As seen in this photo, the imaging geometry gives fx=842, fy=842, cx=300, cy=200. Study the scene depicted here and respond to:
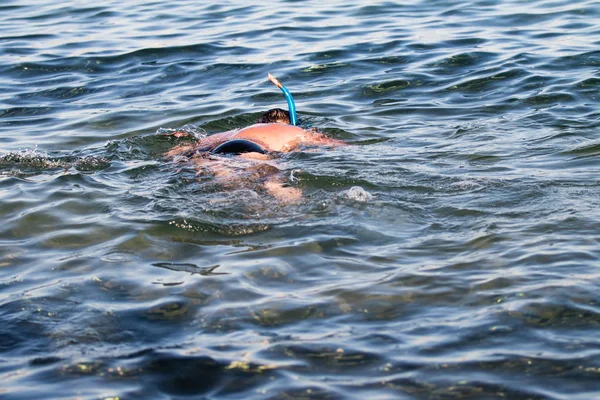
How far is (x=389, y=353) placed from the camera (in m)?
3.57

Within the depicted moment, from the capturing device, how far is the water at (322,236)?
11.5ft

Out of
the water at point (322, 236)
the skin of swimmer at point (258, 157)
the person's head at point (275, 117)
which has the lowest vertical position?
the water at point (322, 236)

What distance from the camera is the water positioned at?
11.5 ft

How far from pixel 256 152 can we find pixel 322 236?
1485 millimetres

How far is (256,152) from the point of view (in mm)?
6164

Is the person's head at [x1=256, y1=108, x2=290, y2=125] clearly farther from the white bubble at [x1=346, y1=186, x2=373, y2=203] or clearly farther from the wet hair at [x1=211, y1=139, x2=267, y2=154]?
the white bubble at [x1=346, y1=186, x2=373, y2=203]

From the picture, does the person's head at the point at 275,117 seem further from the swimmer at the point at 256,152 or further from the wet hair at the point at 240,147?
the wet hair at the point at 240,147

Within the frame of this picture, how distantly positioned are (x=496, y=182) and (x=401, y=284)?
5.42 feet

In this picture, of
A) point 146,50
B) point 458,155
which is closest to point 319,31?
point 146,50

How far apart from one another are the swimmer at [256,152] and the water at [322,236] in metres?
0.16

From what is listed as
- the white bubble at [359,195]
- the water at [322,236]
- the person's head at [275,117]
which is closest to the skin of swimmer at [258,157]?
the person's head at [275,117]

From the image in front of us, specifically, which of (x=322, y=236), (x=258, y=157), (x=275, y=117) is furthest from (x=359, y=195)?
(x=275, y=117)

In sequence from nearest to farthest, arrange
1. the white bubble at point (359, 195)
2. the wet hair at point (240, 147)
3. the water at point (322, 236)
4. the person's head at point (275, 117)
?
1. the water at point (322, 236)
2. the white bubble at point (359, 195)
3. the wet hair at point (240, 147)
4. the person's head at point (275, 117)

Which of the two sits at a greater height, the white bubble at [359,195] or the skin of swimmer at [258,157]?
the skin of swimmer at [258,157]
